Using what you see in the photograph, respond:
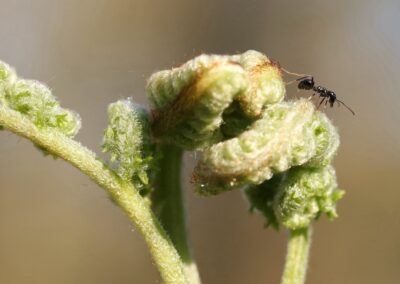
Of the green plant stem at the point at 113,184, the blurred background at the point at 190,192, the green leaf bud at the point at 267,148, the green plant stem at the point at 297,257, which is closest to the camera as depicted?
the green leaf bud at the point at 267,148

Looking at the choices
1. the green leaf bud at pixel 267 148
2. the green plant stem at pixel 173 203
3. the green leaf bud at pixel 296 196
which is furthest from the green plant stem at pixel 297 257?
the green leaf bud at pixel 267 148

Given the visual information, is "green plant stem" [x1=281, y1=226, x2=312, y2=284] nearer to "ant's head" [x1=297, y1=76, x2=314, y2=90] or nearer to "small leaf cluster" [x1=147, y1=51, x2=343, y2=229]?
"small leaf cluster" [x1=147, y1=51, x2=343, y2=229]

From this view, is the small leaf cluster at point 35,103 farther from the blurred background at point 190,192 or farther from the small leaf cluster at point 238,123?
the blurred background at point 190,192

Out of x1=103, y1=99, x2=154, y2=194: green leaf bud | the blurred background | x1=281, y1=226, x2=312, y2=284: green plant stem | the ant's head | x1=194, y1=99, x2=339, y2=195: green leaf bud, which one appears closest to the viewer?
x1=194, y1=99, x2=339, y2=195: green leaf bud

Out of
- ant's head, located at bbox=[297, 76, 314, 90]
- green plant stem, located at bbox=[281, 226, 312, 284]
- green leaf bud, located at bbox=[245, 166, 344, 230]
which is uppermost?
ant's head, located at bbox=[297, 76, 314, 90]

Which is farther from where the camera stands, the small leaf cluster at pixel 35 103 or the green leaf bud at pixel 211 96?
the small leaf cluster at pixel 35 103

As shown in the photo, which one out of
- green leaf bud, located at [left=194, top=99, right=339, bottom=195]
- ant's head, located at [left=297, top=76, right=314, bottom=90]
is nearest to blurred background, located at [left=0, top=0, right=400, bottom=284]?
ant's head, located at [left=297, top=76, right=314, bottom=90]

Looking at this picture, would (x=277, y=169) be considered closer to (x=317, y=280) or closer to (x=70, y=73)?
(x=317, y=280)

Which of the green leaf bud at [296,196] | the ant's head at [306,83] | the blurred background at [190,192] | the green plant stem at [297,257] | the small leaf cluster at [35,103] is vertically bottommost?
the green plant stem at [297,257]
